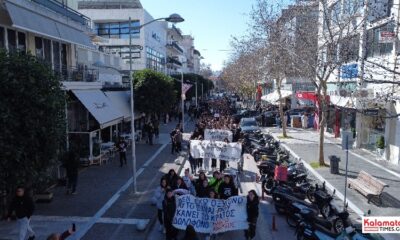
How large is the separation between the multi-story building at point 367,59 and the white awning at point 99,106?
11.5 metres

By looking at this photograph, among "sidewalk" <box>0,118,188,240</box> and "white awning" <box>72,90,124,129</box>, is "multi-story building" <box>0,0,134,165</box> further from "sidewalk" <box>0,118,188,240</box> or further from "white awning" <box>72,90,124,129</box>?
"sidewalk" <box>0,118,188,240</box>

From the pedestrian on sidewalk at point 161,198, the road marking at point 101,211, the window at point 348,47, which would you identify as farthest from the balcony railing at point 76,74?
the window at point 348,47

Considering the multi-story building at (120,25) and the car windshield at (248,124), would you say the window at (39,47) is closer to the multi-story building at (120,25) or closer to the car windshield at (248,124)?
the car windshield at (248,124)

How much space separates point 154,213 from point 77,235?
265 centimetres

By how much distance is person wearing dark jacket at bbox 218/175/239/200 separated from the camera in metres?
11.7

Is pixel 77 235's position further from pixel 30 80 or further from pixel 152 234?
pixel 30 80

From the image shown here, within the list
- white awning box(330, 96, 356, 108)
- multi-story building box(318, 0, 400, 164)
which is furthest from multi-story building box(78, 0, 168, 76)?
multi-story building box(318, 0, 400, 164)

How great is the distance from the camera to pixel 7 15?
16.1 metres

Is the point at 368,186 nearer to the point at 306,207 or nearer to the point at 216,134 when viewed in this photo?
the point at 306,207

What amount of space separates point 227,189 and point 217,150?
6.94m

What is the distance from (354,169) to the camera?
20078 mm

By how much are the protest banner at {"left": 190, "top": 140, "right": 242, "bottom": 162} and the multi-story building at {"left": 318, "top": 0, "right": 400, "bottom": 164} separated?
534cm

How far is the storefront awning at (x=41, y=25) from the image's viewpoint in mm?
16141

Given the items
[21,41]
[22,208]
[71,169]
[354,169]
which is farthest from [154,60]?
[22,208]
